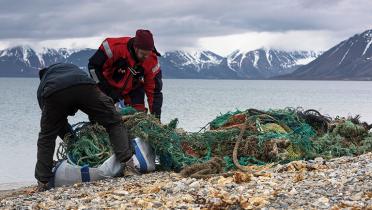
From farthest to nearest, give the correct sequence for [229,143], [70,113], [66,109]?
[229,143] → [70,113] → [66,109]

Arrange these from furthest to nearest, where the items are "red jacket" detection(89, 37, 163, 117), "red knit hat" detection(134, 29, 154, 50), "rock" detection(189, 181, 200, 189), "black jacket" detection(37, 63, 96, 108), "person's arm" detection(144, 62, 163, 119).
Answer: "person's arm" detection(144, 62, 163, 119)
"red jacket" detection(89, 37, 163, 117)
"red knit hat" detection(134, 29, 154, 50)
"black jacket" detection(37, 63, 96, 108)
"rock" detection(189, 181, 200, 189)

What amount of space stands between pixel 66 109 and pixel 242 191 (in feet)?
10.1

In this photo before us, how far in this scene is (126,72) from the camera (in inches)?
372

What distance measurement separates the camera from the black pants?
820cm

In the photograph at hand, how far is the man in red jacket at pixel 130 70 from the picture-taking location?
29.9 feet

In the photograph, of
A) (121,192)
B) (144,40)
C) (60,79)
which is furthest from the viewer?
(144,40)

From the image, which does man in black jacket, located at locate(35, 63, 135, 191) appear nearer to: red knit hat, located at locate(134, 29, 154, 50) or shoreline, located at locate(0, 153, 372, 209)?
shoreline, located at locate(0, 153, 372, 209)

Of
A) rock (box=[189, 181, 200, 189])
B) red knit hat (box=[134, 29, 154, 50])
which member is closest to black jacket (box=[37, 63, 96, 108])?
red knit hat (box=[134, 29, 154, 50])

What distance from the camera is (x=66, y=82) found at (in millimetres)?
8125

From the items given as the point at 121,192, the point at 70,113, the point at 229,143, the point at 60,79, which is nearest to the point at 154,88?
the point at 229,143

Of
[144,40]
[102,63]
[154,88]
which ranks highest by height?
[144,40]

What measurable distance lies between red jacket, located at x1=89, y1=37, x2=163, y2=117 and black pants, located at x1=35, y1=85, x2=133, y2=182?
3.26ft

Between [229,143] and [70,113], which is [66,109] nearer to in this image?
[70,113]

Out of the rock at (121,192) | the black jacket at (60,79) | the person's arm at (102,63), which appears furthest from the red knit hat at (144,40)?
the rock at (121,192)
